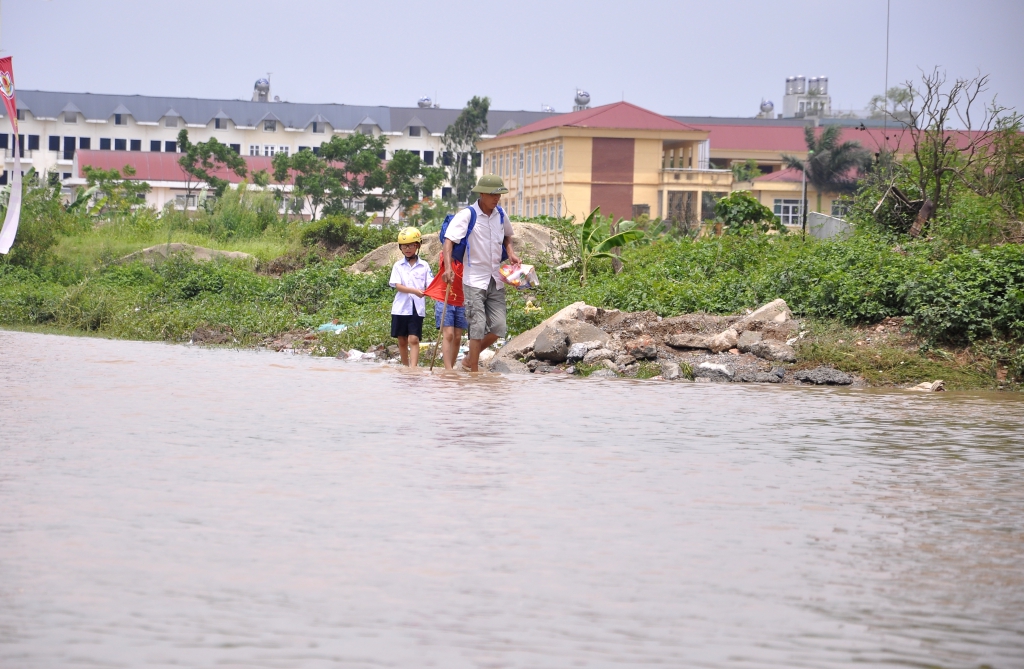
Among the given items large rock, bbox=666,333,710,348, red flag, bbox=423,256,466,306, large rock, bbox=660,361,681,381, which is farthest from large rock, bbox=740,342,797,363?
red flag, bbox=423,256,466,306

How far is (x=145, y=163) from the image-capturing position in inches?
3433

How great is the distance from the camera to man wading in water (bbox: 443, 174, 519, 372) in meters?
11.1

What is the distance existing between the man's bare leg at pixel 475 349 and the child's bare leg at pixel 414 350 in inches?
27.2

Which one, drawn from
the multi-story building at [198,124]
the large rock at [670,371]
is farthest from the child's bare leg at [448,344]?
the multi-story building at [198,124]

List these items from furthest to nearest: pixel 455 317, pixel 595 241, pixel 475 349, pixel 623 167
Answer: pixel 623 167 → pixel 595 241 → pixel 455 317 → pixel 475 349

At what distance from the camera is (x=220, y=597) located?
12.3 ft

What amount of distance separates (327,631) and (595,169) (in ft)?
205

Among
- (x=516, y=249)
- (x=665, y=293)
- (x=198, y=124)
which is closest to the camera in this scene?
(x=665, y=293)

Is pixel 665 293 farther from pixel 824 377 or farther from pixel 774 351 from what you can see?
pixel 824 377

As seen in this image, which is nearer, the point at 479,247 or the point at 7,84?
the point at 479,247

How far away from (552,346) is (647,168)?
5403 cm

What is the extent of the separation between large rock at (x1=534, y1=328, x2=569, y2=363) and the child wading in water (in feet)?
4.21

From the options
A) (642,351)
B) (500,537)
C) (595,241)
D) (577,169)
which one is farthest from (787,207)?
(500,537)

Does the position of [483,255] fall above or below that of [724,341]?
above
